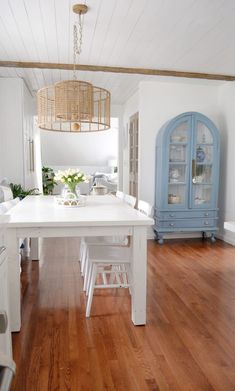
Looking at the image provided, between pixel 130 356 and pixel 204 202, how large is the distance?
3112mm

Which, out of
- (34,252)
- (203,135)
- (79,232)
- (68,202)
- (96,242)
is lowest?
(34,252)

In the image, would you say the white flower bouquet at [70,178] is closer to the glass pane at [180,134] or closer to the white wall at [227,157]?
the glass pane at [180,134]

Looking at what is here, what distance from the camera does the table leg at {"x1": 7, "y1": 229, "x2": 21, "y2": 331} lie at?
2.05 m

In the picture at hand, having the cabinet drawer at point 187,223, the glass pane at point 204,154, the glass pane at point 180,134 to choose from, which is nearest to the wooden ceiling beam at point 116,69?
the glass pane at point 180,134

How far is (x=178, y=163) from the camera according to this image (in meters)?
4.47

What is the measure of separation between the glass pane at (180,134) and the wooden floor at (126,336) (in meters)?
1.95

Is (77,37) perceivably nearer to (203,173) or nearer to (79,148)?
(203,173)

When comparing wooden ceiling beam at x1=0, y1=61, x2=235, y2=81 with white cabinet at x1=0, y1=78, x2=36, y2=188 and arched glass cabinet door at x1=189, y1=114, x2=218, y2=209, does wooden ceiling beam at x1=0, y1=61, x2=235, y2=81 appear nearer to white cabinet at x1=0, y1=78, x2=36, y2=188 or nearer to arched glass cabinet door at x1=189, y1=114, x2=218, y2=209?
arched glass cabinet door at x1=189, y1=114, x2=218, y2=209

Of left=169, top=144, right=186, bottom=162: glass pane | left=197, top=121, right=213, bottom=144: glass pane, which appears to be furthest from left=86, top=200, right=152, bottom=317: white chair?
left=197, top=121, right=213, bottom=144: glass pane

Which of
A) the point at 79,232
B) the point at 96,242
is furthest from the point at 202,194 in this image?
the point at 79,232

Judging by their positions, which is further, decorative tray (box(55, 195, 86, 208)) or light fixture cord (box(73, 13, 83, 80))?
decorative tray (box(55, 195, 86, 208))

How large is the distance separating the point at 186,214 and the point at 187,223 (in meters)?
0.13

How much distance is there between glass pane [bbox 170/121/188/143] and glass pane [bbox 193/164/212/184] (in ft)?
1.46

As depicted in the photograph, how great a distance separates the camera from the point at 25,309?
241 cm
